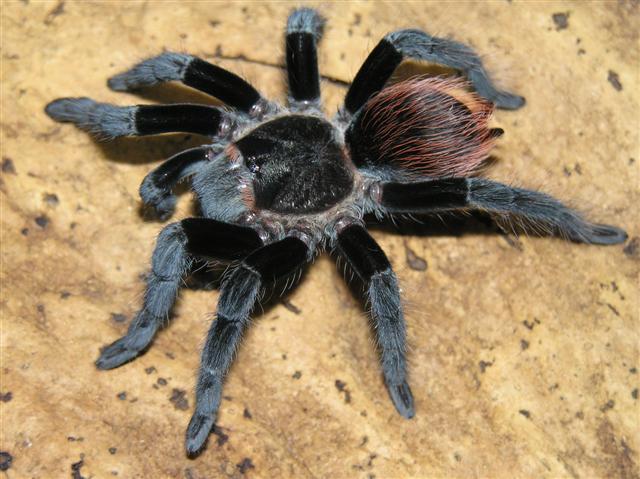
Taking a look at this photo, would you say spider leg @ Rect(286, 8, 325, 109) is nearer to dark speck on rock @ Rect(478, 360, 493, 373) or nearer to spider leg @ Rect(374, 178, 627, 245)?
spider leg @ Rect(374, 178, 627, 245)

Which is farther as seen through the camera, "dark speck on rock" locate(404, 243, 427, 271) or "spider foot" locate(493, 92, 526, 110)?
"spider foot" locate(493, 92, 526, 110)

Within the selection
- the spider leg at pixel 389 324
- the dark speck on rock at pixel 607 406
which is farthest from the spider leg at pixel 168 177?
the dark speck on rock at pixel 607 406

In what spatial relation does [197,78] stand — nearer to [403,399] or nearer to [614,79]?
[403,399]

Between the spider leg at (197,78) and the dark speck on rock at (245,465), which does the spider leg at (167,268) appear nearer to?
the dark speck on rock at (245,465)

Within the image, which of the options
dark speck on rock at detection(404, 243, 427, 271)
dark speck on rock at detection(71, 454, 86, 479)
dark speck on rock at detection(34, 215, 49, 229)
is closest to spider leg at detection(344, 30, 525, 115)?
dark speck on rock at detection(404, 243, 427, 271)

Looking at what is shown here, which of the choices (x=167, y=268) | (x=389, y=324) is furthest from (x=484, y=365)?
(x=167, y=268)

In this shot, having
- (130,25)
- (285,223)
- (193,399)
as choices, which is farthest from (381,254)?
(130,25)
